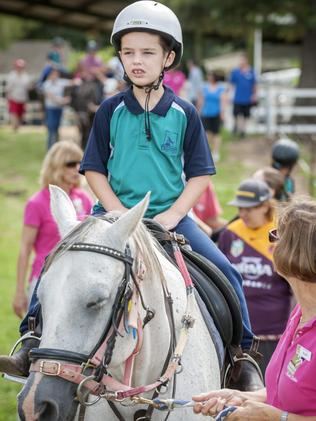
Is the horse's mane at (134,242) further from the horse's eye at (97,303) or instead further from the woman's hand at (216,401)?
the woman's hand at (216,401)

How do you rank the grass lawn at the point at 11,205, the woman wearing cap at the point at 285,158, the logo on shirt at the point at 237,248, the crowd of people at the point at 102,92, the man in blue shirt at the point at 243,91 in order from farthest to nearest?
the man in blue shirt at the point at 243,91
the crowd of people at the point at 102,92
the woman wearing cap at the point at 285,158
the grass lawn at the point at 11,205
the logo on shirt at the point at 237,248

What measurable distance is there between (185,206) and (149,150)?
0.36 meters

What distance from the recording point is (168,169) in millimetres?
4734

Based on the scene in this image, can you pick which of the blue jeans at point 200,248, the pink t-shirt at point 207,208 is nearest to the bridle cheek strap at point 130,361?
the blue jeans at point 200,248

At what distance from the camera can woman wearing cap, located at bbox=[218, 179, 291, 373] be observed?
22.2 feet

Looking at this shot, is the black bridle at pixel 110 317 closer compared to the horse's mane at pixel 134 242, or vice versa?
the black bridle at pixel 110 317

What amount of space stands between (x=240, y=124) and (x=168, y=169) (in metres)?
18.2

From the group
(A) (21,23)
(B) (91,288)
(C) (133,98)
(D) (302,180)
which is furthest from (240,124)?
(A) (21,23)

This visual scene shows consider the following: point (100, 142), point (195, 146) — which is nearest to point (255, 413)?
point (195, 146)

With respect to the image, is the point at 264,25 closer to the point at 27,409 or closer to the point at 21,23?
the point at 27,409

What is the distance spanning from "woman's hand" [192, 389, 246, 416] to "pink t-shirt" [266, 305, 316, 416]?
152 mm

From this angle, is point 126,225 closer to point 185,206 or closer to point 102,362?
point 102,362

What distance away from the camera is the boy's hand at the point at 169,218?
461 centimetres

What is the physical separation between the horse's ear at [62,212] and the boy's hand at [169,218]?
27.9 inches
